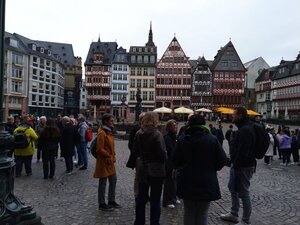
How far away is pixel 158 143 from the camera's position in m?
4.65

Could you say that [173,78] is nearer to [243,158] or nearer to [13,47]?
[13,47]

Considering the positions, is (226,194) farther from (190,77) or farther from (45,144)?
(190,77)

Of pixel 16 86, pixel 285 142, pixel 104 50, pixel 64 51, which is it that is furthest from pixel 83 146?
pixel 64 51

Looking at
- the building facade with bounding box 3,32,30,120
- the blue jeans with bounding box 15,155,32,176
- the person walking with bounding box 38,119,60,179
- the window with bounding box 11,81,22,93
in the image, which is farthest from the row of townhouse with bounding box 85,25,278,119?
the person walking with bounding box 38,119,60,179

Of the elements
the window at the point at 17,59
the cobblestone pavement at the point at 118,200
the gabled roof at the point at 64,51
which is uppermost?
→ the gabled roof at the point at 64,51

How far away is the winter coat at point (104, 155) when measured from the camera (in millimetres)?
5918

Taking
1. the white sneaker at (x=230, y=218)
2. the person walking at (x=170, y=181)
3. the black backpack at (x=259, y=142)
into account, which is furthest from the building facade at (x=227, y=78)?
the black backpack at (x=259, y=142)

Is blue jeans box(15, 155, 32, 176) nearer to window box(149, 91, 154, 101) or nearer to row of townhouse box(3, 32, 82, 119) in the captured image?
row of townhouse box(3, 32, 82, 119)

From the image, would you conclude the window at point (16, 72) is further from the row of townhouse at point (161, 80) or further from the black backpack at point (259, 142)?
the black backpack at point (259, 142)

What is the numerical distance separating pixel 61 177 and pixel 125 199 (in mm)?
3011

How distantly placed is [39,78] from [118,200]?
61771mm

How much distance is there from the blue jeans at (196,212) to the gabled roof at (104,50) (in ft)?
198

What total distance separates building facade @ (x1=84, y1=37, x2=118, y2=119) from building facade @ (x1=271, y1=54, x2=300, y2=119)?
32462 mm

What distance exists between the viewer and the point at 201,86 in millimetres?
61000
